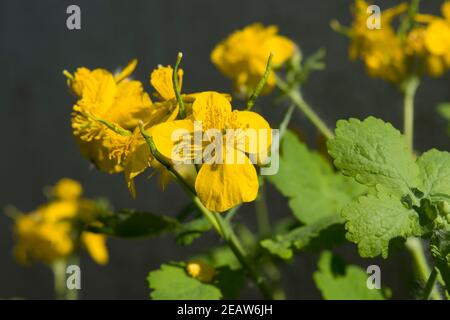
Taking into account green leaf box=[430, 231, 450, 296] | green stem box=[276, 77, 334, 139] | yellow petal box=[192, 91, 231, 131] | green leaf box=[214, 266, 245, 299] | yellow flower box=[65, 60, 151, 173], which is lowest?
green leaf box=[430, 231, 450, 296]

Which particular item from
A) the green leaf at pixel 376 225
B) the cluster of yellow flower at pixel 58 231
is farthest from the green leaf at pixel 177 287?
the cluster of yellow flower at pixel 58 231

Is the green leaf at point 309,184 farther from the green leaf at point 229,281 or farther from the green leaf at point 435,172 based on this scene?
the green leaf at point 435,172

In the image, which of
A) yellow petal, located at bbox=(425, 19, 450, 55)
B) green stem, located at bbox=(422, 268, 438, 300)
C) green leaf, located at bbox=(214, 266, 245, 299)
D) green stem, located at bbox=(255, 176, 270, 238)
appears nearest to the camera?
green stem, located at bbox=(422, 268, 438, 300)

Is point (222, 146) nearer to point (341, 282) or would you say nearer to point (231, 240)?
point (231, 240)

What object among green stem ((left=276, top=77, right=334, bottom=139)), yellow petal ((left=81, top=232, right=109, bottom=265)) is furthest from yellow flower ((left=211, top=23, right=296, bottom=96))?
yellow petal ((left=81, top=232, right=109, bottom=265))

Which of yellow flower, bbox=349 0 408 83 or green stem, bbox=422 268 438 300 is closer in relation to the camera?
green stem, bbox=422 268 438 300

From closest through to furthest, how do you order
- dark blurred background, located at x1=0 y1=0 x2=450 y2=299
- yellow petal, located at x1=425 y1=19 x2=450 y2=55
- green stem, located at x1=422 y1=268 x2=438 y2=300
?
green stem, located at x1=422 y1=268 x2=438 y2=300, yellow petal, located at x1=425 y1=19 x2=450 y2=55, dark blurred background, located at x1=0 y1=0 x2=450 y2=299

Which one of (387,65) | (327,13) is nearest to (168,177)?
(387,65)

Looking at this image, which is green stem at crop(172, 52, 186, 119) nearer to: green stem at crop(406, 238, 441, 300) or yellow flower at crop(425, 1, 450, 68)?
green stem at crop(406, 238, 441, 300)

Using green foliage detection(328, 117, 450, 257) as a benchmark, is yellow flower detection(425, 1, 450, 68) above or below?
above
